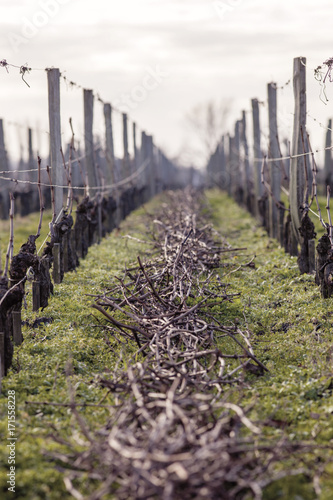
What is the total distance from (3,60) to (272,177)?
6179 mm

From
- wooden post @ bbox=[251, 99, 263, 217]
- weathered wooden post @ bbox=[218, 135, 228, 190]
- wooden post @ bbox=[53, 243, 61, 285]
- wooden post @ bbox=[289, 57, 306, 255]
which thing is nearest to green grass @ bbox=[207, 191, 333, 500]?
wooden post @ bbox=[289, 57, 306, 255]

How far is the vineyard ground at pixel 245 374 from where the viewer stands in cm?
379

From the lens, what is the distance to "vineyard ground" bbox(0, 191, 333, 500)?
3.79m

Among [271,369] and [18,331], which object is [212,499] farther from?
[18,331]

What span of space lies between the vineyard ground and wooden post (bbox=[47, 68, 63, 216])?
4.56ft

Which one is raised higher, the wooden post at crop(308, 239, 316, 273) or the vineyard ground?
the wooden post at crop(308, 239, 316, 273)

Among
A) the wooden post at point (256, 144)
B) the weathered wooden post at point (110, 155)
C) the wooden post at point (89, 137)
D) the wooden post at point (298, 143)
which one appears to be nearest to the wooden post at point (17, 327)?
the wooden post at point (298, 143)

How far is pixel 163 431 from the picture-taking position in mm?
3275

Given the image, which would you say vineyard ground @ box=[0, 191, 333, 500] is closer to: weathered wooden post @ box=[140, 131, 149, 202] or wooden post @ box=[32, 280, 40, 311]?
wooden post @ box=[32, 280, 40, 311]

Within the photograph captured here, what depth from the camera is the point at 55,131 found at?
9062mm

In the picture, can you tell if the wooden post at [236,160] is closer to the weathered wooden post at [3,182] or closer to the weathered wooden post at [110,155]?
the weathered wooden post at [3,182]

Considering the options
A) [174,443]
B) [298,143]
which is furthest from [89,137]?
[174,443]

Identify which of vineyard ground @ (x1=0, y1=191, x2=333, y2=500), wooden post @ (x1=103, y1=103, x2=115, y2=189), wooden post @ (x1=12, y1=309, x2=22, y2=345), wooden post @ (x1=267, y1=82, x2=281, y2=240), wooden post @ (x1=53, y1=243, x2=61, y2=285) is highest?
wooden post @ (x1=103, y1=103, x2=115, y2=189)

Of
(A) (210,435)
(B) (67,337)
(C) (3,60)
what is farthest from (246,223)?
(A) (210,435)
